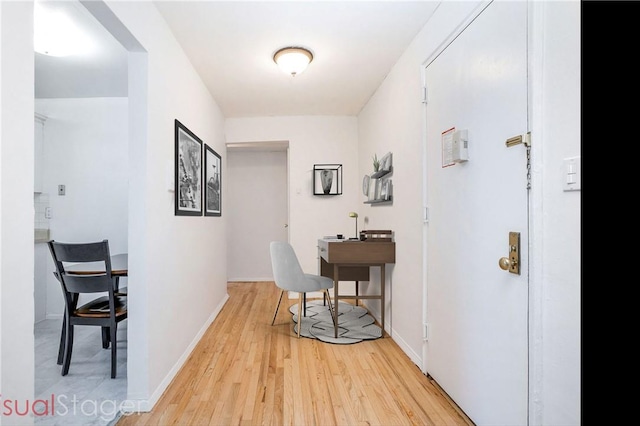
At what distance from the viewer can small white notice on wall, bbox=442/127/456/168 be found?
186 centimetres

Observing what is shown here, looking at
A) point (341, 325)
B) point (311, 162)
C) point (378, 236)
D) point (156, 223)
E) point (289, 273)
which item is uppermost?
point (311, 162)

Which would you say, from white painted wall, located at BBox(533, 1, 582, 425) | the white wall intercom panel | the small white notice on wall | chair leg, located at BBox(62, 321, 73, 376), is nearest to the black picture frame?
the small white notice on wall

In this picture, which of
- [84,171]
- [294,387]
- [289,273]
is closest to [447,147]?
[294,387]

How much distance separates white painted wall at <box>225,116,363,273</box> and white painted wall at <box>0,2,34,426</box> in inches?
135

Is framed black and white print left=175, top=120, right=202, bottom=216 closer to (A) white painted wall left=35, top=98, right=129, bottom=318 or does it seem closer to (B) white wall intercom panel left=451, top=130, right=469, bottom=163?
(A) white painted wall left=35, top=98, right=129, bottom=318

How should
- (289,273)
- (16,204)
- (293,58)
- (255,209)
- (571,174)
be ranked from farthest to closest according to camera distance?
(255,209), (289,273), (293,58), (571,174), (16,204)

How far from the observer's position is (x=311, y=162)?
14.7 ft

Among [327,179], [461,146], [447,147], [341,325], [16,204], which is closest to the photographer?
[16,204]

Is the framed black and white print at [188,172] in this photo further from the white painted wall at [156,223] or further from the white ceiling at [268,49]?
the white ceiling at [268,49]

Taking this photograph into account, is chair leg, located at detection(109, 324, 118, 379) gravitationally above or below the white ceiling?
below

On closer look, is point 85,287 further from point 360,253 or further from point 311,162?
point 311,162

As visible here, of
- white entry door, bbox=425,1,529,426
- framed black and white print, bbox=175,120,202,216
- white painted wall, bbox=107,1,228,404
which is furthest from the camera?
framed black and white print, bbox=175,120,202,216

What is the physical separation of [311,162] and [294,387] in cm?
299
